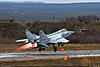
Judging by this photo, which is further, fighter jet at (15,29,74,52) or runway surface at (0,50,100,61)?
fighter jet at (15,29,74,52)

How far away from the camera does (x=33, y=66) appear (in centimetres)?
3891

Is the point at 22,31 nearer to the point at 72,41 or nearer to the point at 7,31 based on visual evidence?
the point at 7,31

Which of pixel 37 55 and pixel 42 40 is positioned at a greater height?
pixel 42 40

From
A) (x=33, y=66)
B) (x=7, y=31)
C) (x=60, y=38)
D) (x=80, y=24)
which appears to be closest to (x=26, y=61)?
(x=33, y=66)

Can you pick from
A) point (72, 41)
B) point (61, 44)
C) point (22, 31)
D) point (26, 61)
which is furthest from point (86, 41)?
point (26, 61)

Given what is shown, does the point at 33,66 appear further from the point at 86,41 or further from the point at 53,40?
the point at 86,41

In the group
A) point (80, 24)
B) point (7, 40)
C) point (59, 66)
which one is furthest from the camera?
point (80, 24)

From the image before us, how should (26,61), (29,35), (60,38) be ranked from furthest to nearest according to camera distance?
(60,38) → (29,35) → (26,61)

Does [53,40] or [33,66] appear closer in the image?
[33,66]

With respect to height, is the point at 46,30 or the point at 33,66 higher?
the point at 33,66

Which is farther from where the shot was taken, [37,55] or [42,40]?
[42,40]

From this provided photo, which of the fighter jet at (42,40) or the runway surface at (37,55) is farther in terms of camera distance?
the fighter jet at (42,40)

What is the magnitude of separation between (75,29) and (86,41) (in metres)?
13.5

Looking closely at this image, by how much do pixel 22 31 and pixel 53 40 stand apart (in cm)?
3178
